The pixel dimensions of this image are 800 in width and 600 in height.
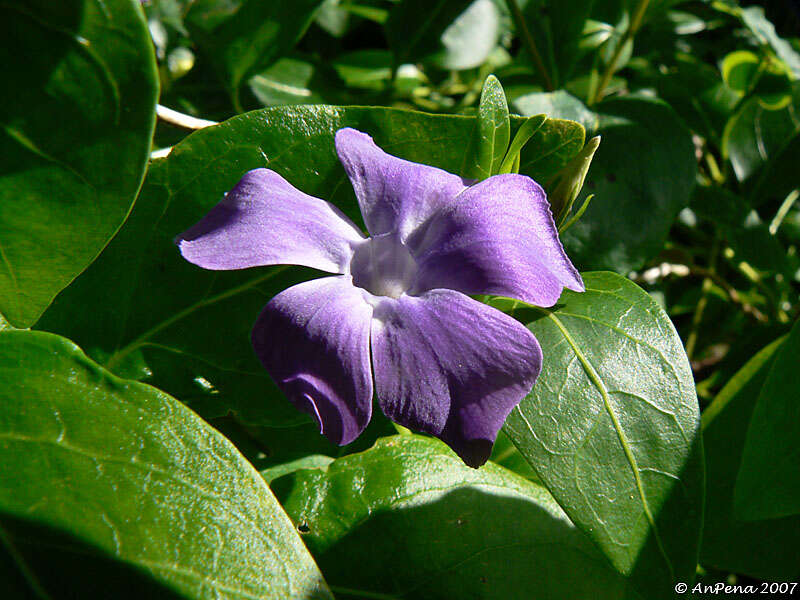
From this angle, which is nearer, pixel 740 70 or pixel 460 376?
pixel 460 376


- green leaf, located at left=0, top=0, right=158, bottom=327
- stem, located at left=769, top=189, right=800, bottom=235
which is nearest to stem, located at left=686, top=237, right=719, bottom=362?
stem, located at left=769, top=189, right=800, bottom=235

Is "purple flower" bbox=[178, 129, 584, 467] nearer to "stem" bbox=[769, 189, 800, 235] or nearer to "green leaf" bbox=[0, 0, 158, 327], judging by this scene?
"green leaf" bbox=[0, 0, 158, 327]

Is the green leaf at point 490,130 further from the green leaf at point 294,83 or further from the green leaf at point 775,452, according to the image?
the green leaf at point 294,83

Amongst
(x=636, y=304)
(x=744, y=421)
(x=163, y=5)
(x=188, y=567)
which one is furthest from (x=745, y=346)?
(x=163, y=5)

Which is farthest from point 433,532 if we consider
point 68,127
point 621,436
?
point 68,127

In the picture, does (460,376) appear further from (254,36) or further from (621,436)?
(254,36)

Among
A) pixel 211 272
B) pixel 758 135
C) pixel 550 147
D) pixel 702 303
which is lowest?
pixel 702 303

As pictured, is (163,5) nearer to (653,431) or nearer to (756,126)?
(756,126)

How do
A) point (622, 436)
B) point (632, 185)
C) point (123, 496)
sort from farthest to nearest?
point (632, 185) → point (622, 436) → point (123, 496)
